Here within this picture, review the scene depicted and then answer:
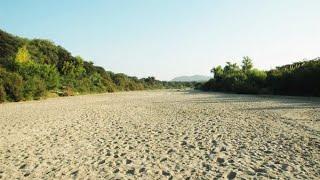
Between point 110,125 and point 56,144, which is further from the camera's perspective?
point 110,125

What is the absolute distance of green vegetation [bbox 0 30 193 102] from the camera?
35.8 m

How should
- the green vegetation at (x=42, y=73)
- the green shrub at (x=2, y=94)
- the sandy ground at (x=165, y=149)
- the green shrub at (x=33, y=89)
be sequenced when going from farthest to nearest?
the green shrub at (x=33, y=89), the green vegetation at (x=42, y=73), the green shrub at (x=2, y=94), the sandy ground at (x=165, y=149)

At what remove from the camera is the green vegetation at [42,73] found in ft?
118

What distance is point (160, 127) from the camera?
15336 millimetres

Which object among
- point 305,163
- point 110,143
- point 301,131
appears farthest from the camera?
point 301,131

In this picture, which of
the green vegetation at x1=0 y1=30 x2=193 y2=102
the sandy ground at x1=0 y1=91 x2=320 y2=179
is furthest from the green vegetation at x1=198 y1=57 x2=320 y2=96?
the green vegetation at x1=0 y1=30 x2=193 y2=102

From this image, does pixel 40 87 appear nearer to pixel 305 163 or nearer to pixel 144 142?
pixel 144 142

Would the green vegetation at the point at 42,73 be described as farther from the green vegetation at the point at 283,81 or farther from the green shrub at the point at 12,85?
the green vegetation at the point at 283,81

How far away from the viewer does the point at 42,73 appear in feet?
146

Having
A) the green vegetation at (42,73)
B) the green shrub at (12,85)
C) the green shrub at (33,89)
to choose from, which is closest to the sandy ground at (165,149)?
the green shrub at (12,85)

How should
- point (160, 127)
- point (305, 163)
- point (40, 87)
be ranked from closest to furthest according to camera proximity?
point (305, 163), point (160, 127), point (40, 87)

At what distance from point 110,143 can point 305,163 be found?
5619mm

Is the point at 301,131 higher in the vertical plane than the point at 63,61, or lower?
lower

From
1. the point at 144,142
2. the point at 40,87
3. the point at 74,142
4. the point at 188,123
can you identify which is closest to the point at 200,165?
the point at 144,142
